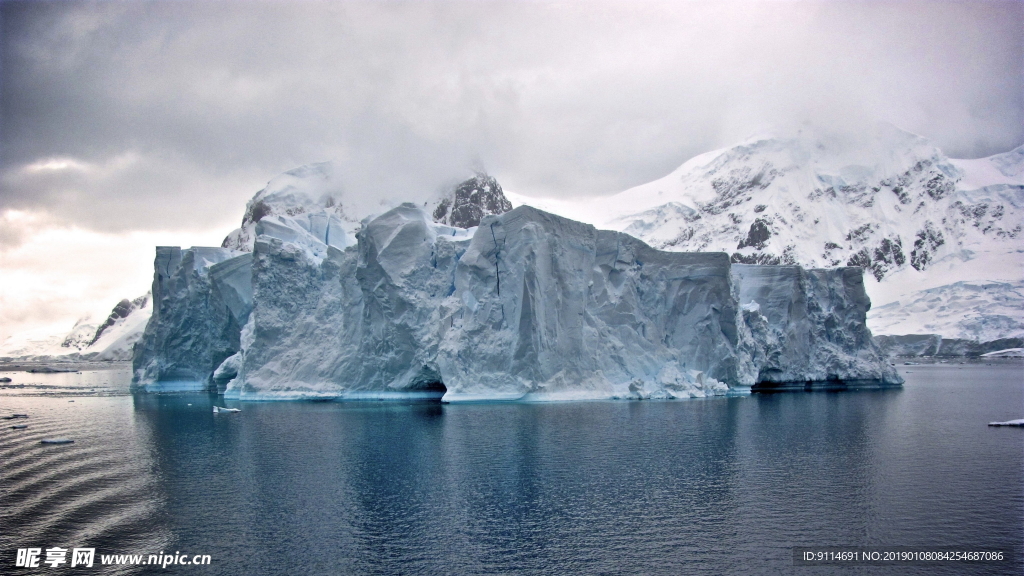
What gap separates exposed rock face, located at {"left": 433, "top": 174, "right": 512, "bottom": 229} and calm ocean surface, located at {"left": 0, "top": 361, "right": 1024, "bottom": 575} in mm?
71851

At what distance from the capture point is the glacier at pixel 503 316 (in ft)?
104

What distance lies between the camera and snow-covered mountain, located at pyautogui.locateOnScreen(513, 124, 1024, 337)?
4847 inches

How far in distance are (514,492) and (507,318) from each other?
17.2 metres

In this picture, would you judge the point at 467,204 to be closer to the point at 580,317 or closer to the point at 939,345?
the point at 939,345

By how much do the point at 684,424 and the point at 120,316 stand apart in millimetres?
167990

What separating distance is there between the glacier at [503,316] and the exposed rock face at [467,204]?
5237 cm

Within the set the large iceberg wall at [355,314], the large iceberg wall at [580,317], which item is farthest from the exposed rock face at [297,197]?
the large iceberg wall at [580,317]

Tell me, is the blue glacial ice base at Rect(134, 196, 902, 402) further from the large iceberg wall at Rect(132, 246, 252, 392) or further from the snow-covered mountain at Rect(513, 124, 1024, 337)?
the snow-covered mountain at Rect(513, 124, 1024, 337)

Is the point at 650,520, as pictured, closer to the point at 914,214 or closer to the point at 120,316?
the point at 914,214

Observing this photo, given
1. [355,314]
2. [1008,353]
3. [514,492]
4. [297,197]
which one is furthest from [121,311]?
[514,492]

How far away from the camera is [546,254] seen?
1280 inches

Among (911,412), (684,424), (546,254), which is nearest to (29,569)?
(684,424)

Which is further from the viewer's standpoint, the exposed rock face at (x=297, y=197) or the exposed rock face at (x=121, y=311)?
the exposed rock face at (x=121, y=311)

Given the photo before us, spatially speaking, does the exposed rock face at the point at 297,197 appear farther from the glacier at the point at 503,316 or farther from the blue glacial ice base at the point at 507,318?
the blue glacial ice base at the point at 507,318
